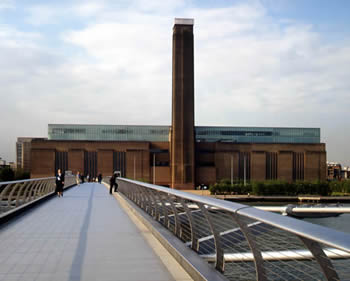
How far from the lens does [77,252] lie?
6.85 m

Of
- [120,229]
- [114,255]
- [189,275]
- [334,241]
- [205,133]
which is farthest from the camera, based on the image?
[205,133]

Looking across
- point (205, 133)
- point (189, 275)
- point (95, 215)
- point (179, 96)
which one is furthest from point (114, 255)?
point (205, 133)

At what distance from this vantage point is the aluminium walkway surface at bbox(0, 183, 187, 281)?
5398mm

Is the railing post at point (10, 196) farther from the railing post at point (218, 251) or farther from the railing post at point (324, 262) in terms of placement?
the railing post at point (324, 262)

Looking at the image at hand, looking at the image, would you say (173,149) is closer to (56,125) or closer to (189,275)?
(56,125)

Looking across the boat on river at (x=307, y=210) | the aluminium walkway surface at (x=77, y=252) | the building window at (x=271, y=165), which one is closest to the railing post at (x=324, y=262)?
the aluminium walkway surface at (x=77, y=252)

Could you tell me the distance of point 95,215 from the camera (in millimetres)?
12703

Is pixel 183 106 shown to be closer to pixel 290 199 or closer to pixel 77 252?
pixel 290 199

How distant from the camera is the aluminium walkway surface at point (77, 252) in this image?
17.7ft

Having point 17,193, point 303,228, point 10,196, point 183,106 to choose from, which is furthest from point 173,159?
point 303,228

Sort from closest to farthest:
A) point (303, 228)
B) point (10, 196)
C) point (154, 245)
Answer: point (303, 228) → point (154, 245) → point (10, 196)

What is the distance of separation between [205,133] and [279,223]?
88261mm

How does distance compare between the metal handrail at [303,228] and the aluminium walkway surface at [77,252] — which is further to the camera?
the aluminium walkway surface at [77,252]

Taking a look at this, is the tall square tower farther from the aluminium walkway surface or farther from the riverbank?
the aluminium walkway surface
